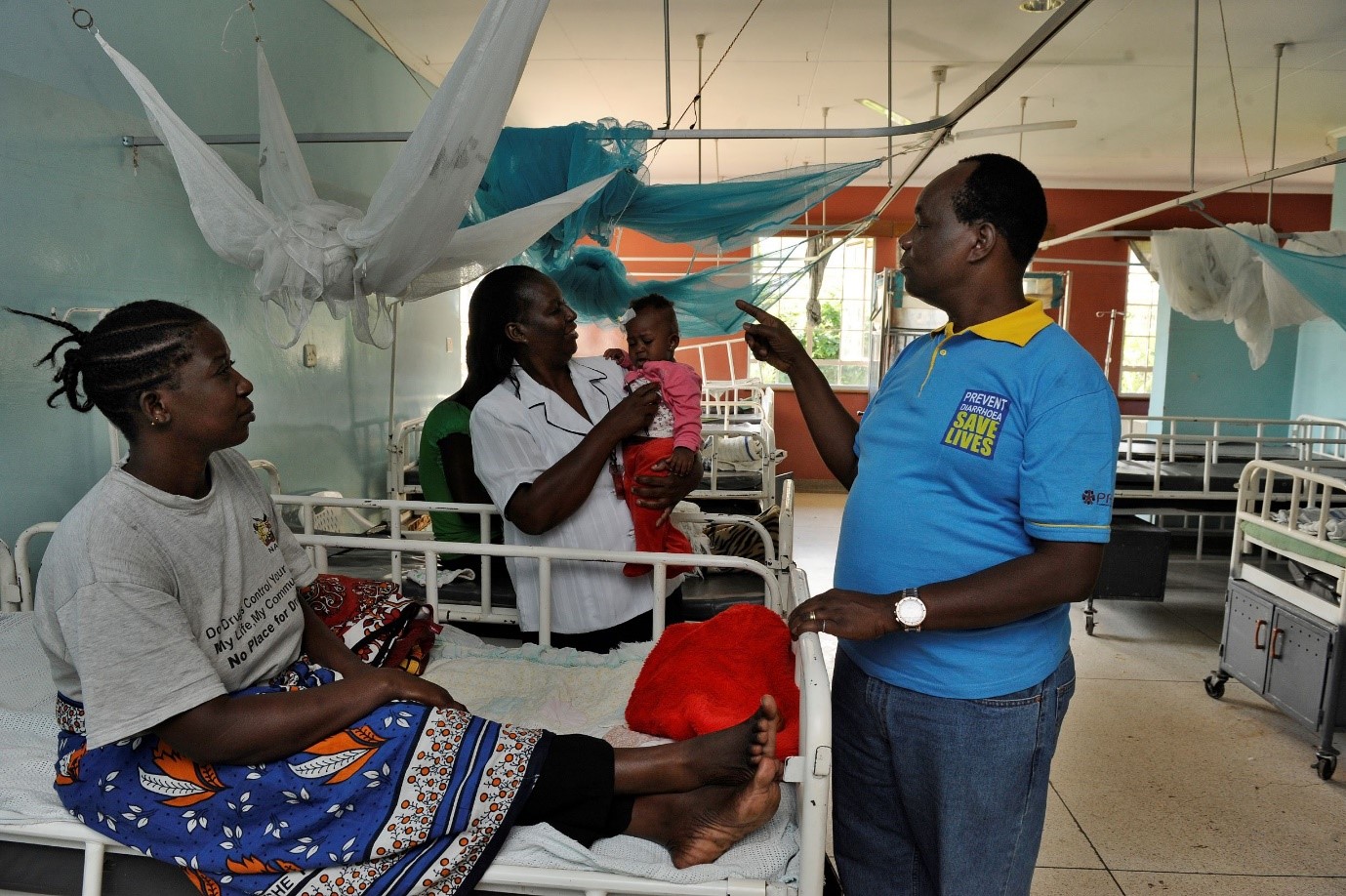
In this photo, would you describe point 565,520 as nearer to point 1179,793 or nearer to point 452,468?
point 452,468

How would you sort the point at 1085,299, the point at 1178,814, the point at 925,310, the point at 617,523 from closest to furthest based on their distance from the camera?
the point at 617,523, the point at 1178,814, the point at 925,310, the point at 1085,299

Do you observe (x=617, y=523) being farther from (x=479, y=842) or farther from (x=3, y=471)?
(x=3, y=471)

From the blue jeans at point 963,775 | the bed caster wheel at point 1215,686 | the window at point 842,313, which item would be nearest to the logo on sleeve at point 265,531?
the blue jeans at point 963,775

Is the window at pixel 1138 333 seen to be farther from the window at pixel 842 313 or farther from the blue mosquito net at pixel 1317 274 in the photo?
the blue mosquito net at pixel 1317 274

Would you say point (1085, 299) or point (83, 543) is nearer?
point (83, 543)

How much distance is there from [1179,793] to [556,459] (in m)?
2.58

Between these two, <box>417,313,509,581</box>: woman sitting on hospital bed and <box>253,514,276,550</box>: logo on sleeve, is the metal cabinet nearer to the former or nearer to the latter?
<box>417,313,509,581</box>: woman sitting on hospital bed

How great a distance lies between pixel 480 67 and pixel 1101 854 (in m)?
2.85

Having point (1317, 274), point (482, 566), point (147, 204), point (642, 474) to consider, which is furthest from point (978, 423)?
point (1317, 274)

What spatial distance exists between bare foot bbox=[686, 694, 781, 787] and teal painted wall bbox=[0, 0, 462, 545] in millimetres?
2394

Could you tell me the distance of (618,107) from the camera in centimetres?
691

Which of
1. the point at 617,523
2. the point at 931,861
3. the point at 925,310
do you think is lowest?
the point at 931,861

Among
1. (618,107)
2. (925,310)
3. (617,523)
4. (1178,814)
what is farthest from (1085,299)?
(617,523)

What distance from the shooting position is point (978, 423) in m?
1.29
